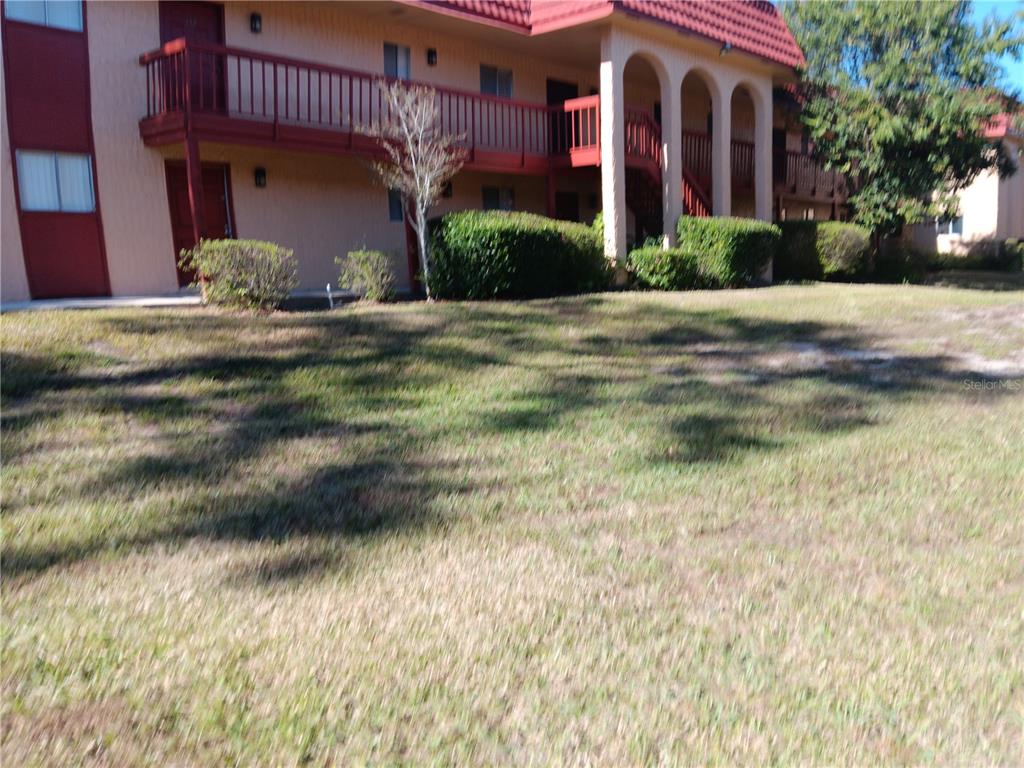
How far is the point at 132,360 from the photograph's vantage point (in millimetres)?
7496

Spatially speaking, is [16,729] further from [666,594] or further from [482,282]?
[482,282]

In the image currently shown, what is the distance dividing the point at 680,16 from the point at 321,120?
7054 mm

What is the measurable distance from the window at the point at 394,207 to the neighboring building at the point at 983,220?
18.5 meters

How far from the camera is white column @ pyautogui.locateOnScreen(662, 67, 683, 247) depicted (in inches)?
639

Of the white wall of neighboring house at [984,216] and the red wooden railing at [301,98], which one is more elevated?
the red wooden railing at [301,98]

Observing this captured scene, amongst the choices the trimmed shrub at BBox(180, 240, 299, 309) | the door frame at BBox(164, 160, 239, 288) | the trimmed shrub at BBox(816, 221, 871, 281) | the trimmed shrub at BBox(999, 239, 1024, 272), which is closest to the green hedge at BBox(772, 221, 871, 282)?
the trimmed shrub at BBox(816, 221, 871, 281)

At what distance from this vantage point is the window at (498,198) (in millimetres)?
17047

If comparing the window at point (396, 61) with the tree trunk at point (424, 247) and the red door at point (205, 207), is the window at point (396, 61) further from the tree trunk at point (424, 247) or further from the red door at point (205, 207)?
the tree trunk at point (424, 247)

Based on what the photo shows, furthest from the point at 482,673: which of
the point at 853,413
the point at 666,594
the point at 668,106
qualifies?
the point at 668,106

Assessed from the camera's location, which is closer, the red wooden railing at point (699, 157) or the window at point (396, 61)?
the window at point (396, 61)

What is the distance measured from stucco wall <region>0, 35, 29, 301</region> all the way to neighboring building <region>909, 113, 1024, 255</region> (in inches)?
970

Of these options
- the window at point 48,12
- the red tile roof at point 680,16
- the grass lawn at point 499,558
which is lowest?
the grass lawn at point 499,558

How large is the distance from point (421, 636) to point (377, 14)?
43.6ft

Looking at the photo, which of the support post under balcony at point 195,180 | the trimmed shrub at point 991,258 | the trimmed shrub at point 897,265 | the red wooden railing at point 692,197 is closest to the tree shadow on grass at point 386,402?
the support post under balcony at point 195,180
